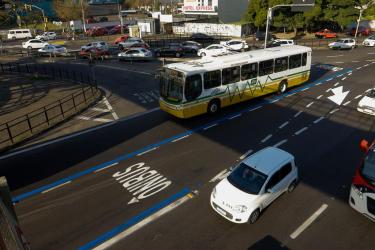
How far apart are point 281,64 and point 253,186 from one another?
14722 millimetres

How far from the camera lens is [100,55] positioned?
145ft

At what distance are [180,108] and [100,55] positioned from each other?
30.7 metres

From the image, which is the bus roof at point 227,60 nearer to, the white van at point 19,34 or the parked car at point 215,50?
the parked car at point 215,50

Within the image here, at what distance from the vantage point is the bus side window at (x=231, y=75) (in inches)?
758

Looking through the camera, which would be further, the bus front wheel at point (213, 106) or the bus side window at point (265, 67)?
the bus side window at point (265, 67)

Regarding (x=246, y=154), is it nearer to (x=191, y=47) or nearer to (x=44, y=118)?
(x=44, y=118)

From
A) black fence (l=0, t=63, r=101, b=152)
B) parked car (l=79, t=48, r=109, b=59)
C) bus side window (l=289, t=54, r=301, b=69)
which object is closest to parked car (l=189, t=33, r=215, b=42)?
parked car (l=79, t=48, r=109, b=59)

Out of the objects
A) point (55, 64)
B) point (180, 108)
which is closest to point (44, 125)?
point (180, 108)

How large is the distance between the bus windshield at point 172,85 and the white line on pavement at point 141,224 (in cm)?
762

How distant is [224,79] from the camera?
63.3ft

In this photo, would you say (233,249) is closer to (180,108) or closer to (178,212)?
(178,212)

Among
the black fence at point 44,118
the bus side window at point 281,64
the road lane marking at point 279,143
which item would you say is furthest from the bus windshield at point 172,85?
the bus side window at point 281,64

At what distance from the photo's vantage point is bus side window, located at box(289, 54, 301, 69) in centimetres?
2319

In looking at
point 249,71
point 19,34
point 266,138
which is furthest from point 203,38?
point 266,138
